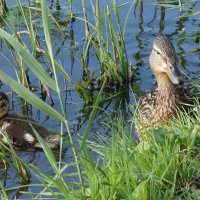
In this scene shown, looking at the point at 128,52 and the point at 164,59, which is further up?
the point at 164,59

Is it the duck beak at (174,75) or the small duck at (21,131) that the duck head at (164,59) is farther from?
the small duck at (21,131)

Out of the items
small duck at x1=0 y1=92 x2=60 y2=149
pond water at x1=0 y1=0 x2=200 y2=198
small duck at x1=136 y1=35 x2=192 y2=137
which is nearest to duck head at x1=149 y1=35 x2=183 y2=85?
small duck at x1=136 y1=35 x2=192 y2=137

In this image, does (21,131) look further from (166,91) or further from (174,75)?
(174,75)

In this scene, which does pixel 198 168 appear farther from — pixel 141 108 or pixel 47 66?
pixel 47 66

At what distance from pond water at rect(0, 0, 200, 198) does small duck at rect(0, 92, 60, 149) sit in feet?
0.32

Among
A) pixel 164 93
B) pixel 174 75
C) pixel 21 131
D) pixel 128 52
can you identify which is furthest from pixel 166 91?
pixel 128 52

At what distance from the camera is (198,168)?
3.67 metres

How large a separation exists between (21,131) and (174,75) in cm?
124

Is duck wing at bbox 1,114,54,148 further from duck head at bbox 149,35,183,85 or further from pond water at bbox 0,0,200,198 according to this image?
duck head at bbox 149,35,183,85

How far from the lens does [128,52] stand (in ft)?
22.1

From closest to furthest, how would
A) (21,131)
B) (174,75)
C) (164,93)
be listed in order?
(174,75) < (164,93) < (21,131)

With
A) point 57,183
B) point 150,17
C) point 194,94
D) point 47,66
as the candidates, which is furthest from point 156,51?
point 57,183

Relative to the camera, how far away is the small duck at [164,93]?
5.21m

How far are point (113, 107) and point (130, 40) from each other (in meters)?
1.16
